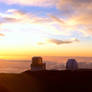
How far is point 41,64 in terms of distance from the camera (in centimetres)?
7544

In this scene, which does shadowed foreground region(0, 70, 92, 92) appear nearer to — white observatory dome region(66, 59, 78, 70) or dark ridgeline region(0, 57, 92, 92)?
dark ridgeline region(0, 57, 92, 92)

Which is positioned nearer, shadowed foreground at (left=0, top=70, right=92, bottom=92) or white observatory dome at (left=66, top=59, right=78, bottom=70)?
shadowed foreground at (left=0, top=70, right=92, bottom=92)

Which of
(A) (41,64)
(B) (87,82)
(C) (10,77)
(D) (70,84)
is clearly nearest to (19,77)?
(C) (10,77)

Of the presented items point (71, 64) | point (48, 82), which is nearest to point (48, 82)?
point (48, 82)

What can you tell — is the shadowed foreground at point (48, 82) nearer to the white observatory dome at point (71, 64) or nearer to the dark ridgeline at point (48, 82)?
the dark ridgeline at point (48, 82)

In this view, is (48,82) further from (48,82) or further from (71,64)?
(71,64)

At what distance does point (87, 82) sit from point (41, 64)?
45.7 meters

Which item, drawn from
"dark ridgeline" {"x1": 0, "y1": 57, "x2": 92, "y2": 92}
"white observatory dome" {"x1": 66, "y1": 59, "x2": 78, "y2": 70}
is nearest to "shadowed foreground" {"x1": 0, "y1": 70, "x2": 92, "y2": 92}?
"dark ridgeline" {"x1": 0, "y1": 57, "x2": 92, "y2": 92}

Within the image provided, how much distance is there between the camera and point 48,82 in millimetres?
30828

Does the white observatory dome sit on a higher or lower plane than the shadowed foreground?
higher

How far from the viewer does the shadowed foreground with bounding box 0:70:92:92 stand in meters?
28.4

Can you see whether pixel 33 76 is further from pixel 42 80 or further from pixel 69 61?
pixel 69 61

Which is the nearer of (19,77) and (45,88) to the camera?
(45,88)

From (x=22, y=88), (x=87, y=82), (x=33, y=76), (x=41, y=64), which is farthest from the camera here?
(x=41, y=64)
